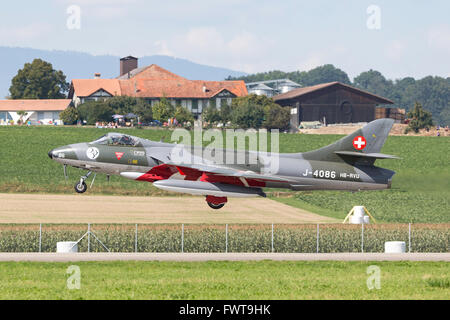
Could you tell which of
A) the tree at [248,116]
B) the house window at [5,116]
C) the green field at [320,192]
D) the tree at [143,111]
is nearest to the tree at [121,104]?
the tree at [143,111]

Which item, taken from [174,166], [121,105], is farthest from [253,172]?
[121,105]

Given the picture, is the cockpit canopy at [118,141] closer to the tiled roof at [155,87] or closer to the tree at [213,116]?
the tree at [213,116]

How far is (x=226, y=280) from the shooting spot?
36.4 m

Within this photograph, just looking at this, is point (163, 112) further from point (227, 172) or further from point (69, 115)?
point (227, 172)

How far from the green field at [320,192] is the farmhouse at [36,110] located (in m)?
41.9

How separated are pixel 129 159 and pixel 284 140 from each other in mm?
83712

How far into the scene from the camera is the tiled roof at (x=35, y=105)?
571ft

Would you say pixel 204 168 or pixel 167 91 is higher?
pixel 167 91

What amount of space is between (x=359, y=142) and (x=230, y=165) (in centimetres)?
835

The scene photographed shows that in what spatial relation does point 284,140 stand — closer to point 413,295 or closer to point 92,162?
point 92,162

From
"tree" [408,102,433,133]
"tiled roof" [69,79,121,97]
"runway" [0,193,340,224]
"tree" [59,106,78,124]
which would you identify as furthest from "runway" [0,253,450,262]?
"tiled roof" [69,79,121,97]

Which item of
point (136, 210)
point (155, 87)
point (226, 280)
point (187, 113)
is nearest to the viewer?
point (226, 280)

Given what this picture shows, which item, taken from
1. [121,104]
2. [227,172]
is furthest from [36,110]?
[227,172]
